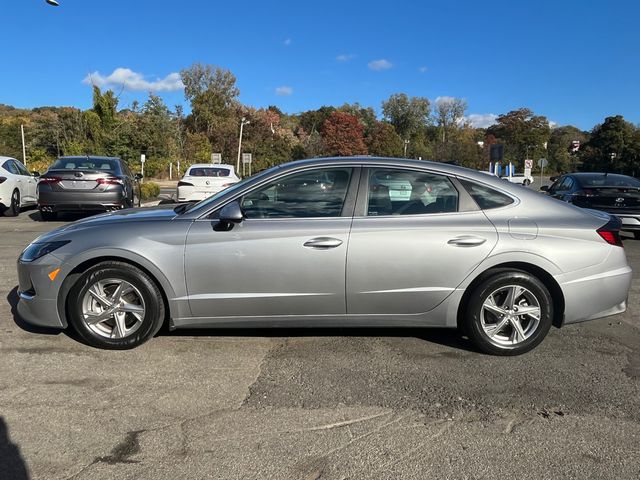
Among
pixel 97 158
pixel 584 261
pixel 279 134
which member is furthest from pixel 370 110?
pixel 584 261

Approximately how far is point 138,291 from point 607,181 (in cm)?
1072

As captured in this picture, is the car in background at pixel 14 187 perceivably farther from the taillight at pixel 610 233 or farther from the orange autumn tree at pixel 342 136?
the orange autumn tree at pixel 342 136

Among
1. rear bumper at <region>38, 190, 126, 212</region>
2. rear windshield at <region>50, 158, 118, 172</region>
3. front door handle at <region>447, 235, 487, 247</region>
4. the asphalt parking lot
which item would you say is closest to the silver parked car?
front door handle at <region>447, 235, 487, 247</region>

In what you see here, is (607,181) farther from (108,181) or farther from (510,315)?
(108,181)

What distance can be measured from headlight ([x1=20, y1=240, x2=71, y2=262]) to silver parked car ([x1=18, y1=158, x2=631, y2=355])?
0.01 metres

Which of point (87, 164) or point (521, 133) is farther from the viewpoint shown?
point (521, 133)

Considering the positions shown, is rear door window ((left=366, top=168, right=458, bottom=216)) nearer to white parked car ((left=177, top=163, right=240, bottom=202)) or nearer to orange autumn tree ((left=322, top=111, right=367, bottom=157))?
white parked car ((left=177, top=163, right=240, bottom=202))

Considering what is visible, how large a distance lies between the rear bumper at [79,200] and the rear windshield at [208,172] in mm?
2611

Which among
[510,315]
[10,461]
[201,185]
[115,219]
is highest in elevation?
[201,185]

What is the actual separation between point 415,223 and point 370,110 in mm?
97298

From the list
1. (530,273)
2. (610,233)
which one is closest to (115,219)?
(530,273)

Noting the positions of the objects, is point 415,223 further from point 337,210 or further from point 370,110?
point 370,110

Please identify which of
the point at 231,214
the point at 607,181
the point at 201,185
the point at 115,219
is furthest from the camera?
the point at 201,185

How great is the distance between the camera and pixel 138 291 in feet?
13.6
